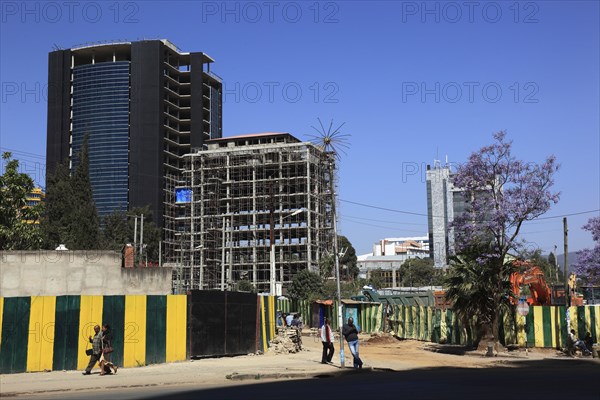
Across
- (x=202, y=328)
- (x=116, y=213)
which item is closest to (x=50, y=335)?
(x=202, y=328)

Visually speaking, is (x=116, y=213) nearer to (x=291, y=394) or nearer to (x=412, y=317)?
(x=412, y=317)

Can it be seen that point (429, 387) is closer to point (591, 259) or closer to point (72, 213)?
point (591, 259)

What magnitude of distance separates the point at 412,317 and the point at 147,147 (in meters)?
102

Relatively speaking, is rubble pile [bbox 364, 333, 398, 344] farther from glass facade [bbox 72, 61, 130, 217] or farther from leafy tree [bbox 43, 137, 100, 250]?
glass facade [bbox 72, 61, 130, 217]

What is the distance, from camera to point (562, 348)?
3319 cm

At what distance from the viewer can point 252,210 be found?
13662cm

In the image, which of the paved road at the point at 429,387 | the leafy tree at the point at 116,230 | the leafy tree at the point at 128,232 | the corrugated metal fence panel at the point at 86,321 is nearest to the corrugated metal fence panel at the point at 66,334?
the corrugated metal fence panel at the point at 86,321

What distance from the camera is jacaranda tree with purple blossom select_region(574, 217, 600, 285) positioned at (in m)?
40.7

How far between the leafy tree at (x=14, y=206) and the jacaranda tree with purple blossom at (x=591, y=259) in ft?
106

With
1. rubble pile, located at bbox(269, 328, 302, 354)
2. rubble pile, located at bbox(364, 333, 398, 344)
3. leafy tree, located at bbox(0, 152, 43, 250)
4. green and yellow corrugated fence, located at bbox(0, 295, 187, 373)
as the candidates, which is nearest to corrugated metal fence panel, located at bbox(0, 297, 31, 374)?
green and yellow corrugated fence, located at bbox(0, 295, 187, 373)

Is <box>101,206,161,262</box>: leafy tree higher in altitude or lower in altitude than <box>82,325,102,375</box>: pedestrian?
higher

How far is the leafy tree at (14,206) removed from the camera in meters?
35.1

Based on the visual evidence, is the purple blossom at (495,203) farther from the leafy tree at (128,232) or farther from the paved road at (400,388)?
the leafy tree at (128,232)

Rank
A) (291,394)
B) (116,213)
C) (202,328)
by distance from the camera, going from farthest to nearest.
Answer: (116,213), (202,328), (291,394)
